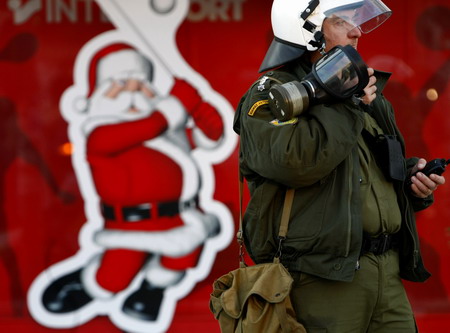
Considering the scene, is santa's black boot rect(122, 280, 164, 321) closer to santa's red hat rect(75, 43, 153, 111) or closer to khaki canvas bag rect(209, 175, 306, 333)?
santa's red hat rect(75, 43, 153, 111)

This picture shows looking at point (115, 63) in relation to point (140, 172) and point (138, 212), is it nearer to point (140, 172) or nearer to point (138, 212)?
point (140, 172)

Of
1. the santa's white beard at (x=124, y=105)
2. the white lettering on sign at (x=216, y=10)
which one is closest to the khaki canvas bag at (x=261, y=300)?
the santa's white beard at (x=124, y=105)

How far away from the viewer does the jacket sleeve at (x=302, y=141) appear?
230cm

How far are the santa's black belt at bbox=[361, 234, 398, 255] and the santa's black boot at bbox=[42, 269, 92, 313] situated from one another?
2423mm

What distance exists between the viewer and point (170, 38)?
4.50 metres

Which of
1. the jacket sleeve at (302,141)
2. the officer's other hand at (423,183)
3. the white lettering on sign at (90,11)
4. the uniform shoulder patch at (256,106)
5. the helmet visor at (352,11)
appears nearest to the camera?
the jacket sleeve at (302,141)

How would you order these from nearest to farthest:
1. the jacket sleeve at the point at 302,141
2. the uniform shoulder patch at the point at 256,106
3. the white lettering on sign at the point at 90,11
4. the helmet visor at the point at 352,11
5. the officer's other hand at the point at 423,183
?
the jacket sleeve at the point at 302,141 < the uniform shoulder patch at the point at 256,106 < the helmet visor at the point at 352,11 < the officer's other hand at the point at 423,183 < the white lettering on sign at the point at 90,11

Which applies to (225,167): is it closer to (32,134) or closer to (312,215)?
(32,134)

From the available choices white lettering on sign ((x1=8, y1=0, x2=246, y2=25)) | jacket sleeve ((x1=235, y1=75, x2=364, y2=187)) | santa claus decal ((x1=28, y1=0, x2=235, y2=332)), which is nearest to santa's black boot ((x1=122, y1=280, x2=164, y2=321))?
santa claus decal ((x1=28, y1=0, x2=235, y2=332))

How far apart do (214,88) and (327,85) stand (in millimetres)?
2242

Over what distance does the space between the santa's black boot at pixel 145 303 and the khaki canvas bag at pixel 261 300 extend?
2.10m

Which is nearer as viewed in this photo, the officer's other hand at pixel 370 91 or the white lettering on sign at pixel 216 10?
the officer's other hand at pixel 370 91

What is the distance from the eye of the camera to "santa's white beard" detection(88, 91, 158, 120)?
451cm

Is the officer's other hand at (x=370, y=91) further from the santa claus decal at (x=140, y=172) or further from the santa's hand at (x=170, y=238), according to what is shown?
the santa's hand at (x=170, y=238)
